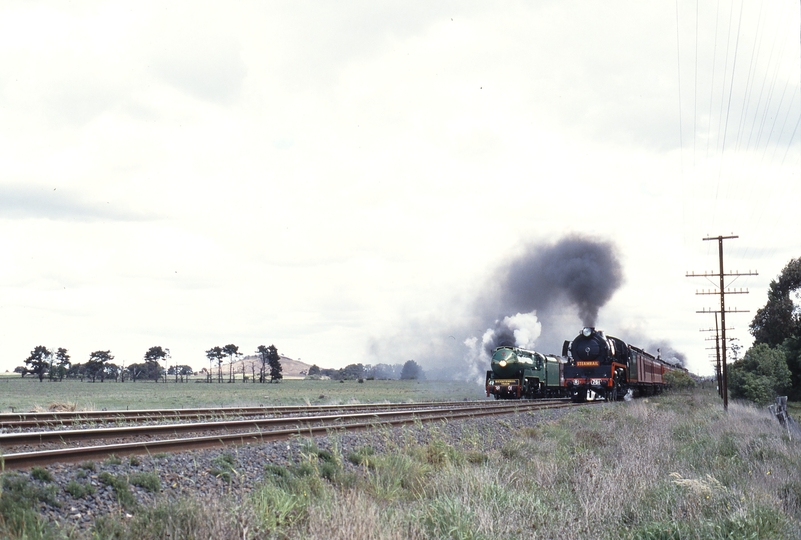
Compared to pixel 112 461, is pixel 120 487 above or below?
below

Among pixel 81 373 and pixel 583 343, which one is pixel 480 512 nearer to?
pixel 583 343

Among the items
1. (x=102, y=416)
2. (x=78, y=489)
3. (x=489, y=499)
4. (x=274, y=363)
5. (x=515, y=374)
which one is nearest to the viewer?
(x=78, y=489)

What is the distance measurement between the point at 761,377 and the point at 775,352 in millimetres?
6887

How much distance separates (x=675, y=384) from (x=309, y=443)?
5652 centimetres

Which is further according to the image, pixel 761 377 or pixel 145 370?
pixel 145 370

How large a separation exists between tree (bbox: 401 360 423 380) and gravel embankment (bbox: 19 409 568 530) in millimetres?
152701

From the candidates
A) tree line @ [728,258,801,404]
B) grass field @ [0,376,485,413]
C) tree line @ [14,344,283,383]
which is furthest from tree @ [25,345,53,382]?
tree line @ [728,258,801,404]

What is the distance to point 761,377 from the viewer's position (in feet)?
170

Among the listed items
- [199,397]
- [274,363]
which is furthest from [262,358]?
[199,397]

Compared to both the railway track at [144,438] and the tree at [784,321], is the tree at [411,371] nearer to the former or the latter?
the tree at [784,321]

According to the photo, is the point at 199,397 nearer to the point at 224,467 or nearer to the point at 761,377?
the point at 224,467

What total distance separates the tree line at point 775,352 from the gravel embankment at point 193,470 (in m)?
43.3

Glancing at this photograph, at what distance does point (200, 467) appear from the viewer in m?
10.2

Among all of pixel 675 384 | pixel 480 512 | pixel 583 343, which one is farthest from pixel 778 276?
pixel 480 512
